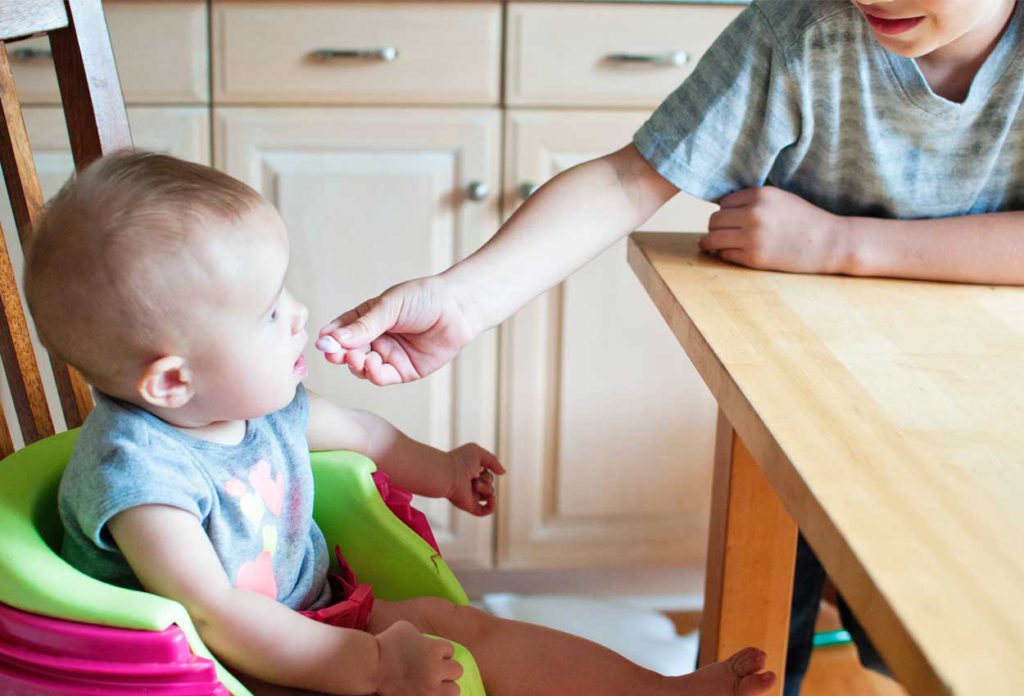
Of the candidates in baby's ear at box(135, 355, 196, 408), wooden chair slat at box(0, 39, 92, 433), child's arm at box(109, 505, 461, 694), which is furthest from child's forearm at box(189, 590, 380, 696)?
wooden chair slat at box(0, 39, 92, 433)

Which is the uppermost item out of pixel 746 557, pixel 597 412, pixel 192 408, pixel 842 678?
pixel 192 408

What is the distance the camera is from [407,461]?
3.24ft

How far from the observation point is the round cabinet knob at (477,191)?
169cm

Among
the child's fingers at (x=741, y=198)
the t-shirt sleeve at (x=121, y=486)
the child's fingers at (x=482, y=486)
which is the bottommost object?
the child's fingers at (x=482, y=486)

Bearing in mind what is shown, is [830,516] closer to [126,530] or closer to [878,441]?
[878,441]

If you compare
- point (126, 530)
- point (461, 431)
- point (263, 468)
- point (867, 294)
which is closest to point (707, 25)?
point (461, 431)

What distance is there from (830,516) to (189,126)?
135 centimetres

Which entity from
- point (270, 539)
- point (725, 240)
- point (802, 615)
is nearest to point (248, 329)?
point (270, 539)

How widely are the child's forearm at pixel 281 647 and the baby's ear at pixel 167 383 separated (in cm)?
13

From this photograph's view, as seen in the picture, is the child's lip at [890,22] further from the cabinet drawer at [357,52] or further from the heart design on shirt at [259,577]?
the cabinet drawer at [357,52]

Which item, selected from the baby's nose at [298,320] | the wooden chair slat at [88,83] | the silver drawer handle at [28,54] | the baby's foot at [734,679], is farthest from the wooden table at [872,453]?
the silver drawer handle at [28,54]

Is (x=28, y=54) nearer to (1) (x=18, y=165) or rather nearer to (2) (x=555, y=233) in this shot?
(1) (x=18, y=165)

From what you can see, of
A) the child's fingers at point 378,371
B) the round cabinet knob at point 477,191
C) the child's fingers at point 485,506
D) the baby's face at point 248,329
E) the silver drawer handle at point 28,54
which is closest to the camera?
the baby's face at point 248,329

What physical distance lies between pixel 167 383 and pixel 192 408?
0.11 feet
